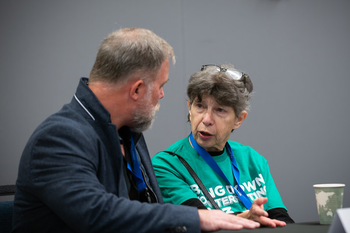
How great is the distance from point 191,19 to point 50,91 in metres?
1.49

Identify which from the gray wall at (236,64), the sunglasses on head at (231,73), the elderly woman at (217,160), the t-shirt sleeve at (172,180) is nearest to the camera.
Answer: the t-shirt sleeve at (172,180)

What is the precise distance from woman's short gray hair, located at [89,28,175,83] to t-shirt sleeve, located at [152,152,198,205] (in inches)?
27.6

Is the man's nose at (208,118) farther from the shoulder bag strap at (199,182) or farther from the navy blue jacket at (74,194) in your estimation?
the navy blue jacket at (74,194)

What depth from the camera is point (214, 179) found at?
2297mm

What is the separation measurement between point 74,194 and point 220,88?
1270 millimetres

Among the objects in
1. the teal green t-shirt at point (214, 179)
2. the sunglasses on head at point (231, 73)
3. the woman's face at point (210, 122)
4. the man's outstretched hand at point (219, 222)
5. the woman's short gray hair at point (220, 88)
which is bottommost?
the teal green t-shirt at point (214, 179)

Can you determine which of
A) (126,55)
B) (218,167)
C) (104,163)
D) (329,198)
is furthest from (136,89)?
(329,198)

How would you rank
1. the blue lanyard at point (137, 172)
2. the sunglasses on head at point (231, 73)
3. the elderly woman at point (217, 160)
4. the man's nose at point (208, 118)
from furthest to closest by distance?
the sunglasses on head at point (231, 73)
the man's nose at point (208, 118)
the elderly woman at point (217, 160)
the blue lanyard at point (137, 172)

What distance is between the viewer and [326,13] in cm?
429

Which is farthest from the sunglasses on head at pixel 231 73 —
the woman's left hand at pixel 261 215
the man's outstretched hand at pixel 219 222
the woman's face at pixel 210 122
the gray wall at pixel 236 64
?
the gray wall at pixel 236 64

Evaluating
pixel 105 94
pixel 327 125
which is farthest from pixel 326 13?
pixel 105 94

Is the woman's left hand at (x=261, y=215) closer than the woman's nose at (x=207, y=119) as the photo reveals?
Yes

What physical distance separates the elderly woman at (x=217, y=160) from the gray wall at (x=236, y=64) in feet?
4.27

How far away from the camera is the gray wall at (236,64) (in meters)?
3.30
